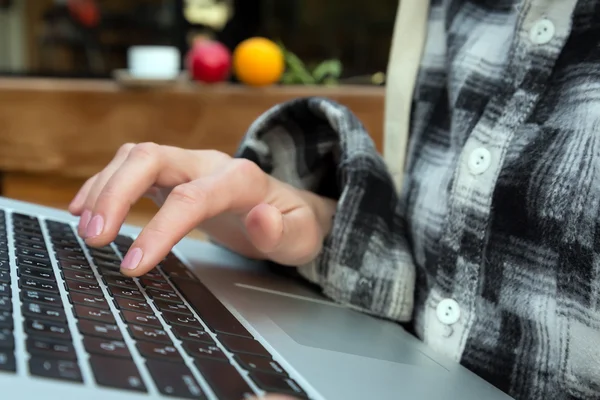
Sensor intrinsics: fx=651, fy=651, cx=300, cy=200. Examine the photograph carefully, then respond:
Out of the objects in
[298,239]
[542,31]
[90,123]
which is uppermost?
[542,31]

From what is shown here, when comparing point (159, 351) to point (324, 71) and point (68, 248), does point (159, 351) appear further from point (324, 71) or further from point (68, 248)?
point (324, 71)

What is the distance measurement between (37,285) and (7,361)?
0.11 m

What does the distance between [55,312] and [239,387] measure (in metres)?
0.09

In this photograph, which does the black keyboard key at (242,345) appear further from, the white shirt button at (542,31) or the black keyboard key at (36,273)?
the white shirt button at (542,31)

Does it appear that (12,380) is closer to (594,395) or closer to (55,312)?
(55,312)

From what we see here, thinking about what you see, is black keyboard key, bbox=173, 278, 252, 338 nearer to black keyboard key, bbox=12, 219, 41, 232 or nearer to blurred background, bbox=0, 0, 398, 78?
black keyboard key, bbox=12, 219, 41, 232

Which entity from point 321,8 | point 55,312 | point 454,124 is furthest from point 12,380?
point 321,8

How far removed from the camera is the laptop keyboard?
219mm

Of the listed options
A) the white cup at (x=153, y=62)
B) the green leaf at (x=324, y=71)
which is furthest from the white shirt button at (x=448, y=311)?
the green leaf at (x=324, y=71)

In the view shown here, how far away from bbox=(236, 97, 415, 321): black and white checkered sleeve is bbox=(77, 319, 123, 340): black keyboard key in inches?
7.2

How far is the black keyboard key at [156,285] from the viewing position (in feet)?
1.17

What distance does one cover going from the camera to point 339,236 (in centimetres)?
42

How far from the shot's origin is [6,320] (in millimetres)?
240

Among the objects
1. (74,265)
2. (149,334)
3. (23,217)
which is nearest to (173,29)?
(23,217)
